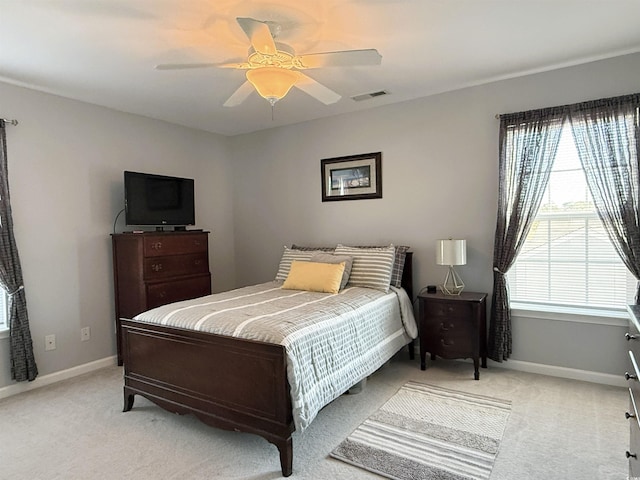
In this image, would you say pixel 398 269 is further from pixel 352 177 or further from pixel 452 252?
pixel 352 177

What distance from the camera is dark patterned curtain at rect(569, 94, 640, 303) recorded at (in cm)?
292

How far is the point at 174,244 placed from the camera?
13.2ft

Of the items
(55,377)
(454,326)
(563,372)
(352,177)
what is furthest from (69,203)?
(563,372)

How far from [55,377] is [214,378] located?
6.71ft

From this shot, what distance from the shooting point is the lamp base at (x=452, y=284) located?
3.63 m

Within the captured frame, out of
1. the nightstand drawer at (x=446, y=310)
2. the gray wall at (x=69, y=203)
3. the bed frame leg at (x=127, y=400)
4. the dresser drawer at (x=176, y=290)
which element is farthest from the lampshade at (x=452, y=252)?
the gray wall at (x=69, y=203)

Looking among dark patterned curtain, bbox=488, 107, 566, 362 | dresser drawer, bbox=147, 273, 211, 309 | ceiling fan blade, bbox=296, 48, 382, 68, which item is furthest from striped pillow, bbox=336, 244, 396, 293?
ceiling fan blade, bbox=296, 48, 382, 68

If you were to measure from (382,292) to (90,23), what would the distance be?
9.29 ft

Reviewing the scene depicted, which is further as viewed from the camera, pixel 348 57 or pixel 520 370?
pixel 520 370

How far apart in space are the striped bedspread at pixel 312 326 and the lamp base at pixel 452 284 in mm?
440

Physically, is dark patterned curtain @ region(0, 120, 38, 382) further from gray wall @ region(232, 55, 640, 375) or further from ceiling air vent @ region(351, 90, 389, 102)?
ceiling air vent @ region(351, 90, 389, 102)

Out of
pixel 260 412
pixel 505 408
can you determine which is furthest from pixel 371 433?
pixel 505 408

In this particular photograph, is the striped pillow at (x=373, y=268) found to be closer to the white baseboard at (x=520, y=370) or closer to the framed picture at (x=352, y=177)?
the framed picture at (x=352, y=177)

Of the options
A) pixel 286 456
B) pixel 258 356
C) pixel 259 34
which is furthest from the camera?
pixel 258 356
